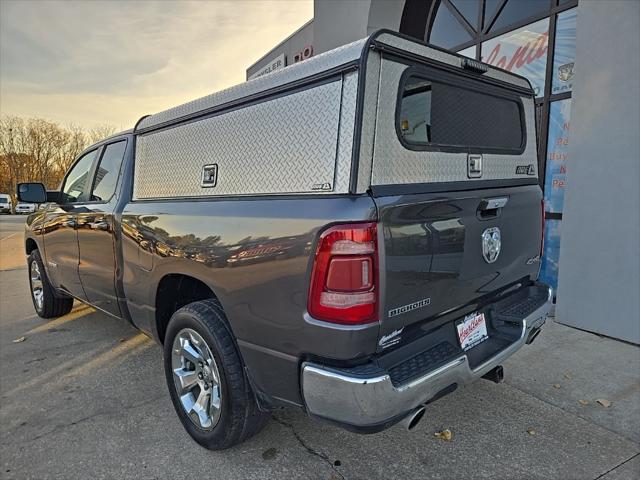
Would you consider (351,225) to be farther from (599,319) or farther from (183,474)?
(599,319)

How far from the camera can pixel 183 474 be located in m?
2.38

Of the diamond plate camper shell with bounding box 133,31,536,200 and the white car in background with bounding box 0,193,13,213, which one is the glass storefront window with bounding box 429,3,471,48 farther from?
the white car in background with bounding box 0,193,13,213

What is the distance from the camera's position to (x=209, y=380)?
2.49 metres

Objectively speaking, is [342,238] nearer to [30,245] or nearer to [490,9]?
[30,245]

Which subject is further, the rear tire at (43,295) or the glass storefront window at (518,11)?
the glass storefront window at (518,11)

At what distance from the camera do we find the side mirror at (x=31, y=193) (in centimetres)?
423

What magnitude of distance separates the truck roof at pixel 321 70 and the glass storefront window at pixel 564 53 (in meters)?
2.94

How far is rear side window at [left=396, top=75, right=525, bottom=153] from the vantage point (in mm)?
2102

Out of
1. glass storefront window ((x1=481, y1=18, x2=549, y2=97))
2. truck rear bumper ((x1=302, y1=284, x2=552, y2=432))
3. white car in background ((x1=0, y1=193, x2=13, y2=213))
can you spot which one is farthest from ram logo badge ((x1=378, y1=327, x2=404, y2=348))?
white car in background ((x1=0, y1=193, x2=13, y2=213))

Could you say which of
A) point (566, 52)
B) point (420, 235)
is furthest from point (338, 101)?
point (566, 52)

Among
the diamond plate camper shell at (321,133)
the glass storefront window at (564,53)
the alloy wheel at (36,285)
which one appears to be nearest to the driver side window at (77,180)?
the alloy wheel at (36,285)

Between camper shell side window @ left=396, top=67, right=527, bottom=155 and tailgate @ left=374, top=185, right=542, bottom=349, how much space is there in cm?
28

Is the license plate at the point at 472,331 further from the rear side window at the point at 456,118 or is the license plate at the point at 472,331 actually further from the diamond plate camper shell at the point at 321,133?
the rear side window at the point at 456,118

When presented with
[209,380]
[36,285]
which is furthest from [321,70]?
[36,285]
